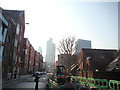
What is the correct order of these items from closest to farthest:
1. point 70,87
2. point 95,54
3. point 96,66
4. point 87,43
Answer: point 70,87 < point 96,66 < point 95,54 < point 87,43

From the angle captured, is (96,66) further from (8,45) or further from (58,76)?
(8,45)

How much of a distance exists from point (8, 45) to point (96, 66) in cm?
2258

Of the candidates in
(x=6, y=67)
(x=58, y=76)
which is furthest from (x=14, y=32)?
(x=58, y=76)

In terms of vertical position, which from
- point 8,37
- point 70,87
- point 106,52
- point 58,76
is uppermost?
point 8,37

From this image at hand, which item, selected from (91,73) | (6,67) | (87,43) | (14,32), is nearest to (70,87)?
(91,73)

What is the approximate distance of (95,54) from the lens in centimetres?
3562

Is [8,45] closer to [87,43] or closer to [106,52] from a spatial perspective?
[106,52]

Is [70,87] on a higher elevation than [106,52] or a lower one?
lower

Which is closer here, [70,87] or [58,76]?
[70,87]

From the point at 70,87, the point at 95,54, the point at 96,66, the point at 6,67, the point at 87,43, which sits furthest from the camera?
the point at 87,43

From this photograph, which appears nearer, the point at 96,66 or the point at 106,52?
the point at 96,66

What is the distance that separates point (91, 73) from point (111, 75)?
319 cm

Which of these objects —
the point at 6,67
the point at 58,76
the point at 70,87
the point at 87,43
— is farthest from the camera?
the point at 87,43

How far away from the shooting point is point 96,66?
33062mm
